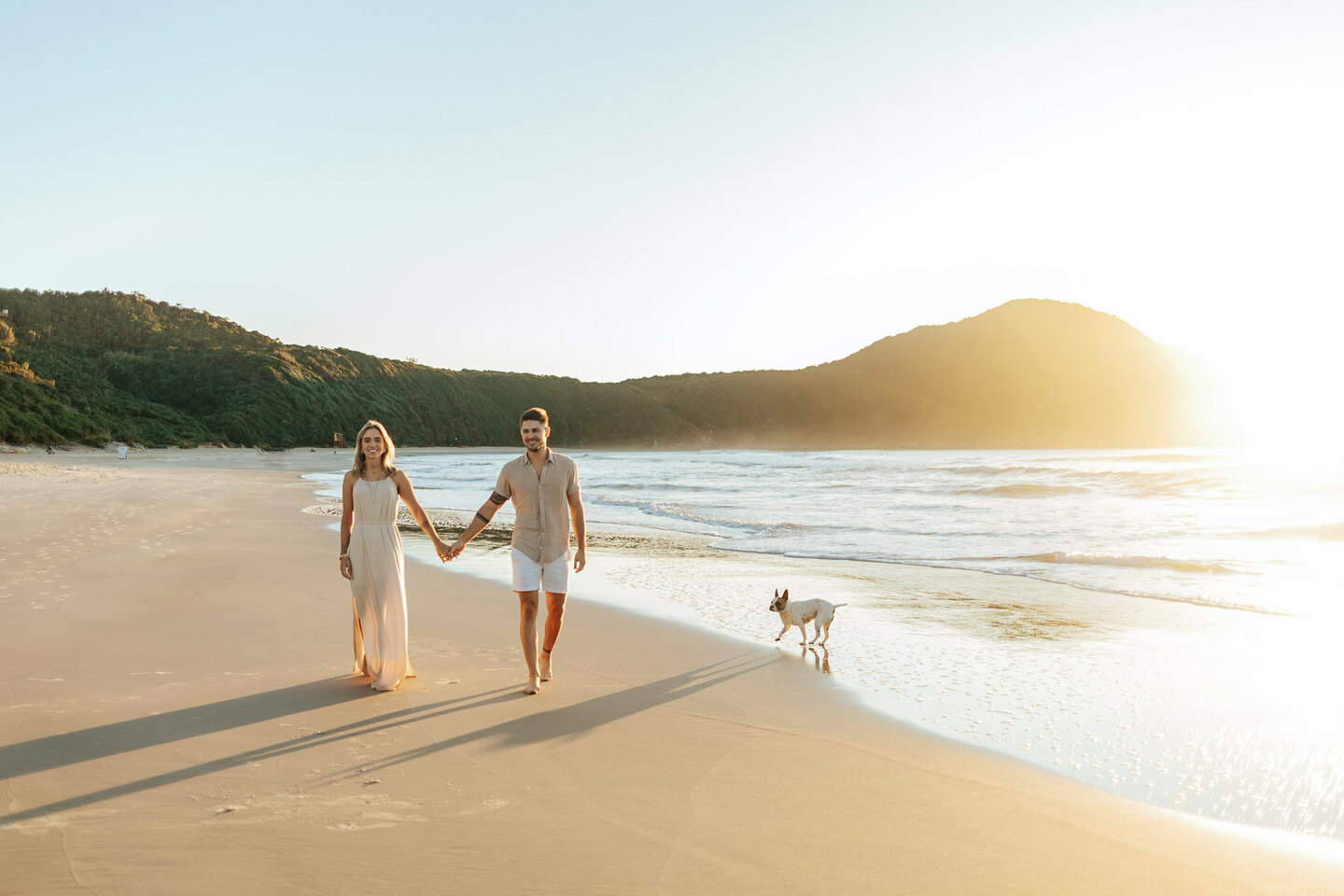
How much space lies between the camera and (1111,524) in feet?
53.1

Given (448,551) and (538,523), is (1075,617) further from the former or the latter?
(448,551)

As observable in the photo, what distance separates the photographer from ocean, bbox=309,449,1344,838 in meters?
4.20

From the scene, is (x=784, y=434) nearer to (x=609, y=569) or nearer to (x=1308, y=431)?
(x=1308, y=431)

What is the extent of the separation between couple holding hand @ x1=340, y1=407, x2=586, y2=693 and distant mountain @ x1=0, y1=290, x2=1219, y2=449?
147ft

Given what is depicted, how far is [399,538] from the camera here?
16.6ft

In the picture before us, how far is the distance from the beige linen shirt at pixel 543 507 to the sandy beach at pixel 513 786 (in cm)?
89

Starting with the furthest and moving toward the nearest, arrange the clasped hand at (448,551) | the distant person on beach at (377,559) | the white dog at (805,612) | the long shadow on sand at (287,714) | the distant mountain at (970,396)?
1. the distant mountain at (970,396)
2. the white dog at (805,612)
3. the clasped hand at (448,551)
4. the distant person on beach at (377,559)
5. the long shadow on sand at (287,714)

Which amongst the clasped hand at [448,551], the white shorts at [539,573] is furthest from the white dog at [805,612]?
the clasped hand at [448,551]

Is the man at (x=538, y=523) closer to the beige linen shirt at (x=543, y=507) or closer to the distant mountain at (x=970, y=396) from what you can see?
the beige linen shirt at (x=543, y=507)

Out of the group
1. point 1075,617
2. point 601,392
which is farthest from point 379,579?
point 601,392

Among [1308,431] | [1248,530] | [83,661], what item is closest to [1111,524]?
[1248,530]

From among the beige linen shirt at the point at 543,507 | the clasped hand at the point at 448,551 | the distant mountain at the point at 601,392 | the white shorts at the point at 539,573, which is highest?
the distant mountain at the point at 601,392

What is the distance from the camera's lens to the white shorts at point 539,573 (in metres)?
5.10

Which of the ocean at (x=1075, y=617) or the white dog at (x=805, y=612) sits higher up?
the white dog at (x=805, y=612)
